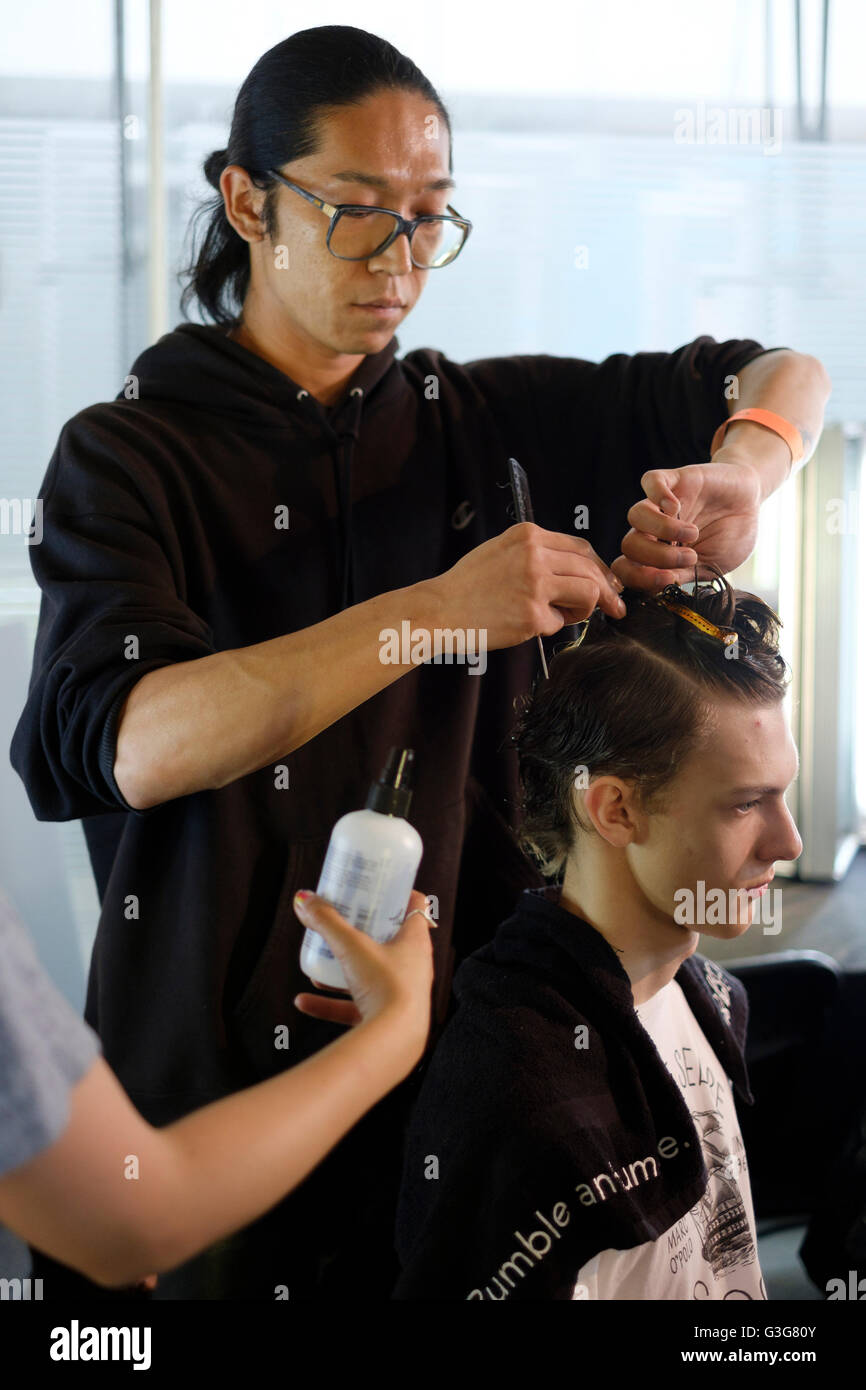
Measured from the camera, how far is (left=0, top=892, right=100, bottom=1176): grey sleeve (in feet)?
2.04

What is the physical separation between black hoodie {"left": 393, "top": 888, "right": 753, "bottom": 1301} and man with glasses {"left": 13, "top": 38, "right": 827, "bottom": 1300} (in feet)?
0.31

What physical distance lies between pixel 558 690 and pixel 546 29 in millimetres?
1044

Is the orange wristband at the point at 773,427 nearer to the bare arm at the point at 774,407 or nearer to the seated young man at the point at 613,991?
the bare arm at the point at 774,407

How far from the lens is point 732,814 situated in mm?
1106

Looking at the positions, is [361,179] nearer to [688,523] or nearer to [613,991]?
[688,523]

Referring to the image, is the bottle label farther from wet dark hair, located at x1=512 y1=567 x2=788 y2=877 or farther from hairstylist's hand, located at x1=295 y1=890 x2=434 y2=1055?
wet dark hair, located at x1=512 y1=567 x2=788 y2=877

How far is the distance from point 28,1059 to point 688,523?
75cm

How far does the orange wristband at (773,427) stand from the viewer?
1.25 m

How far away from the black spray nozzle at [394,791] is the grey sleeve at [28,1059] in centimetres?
39

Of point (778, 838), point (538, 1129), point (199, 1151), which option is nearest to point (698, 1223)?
point (538, 1129)

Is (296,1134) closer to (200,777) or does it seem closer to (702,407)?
(200,777)

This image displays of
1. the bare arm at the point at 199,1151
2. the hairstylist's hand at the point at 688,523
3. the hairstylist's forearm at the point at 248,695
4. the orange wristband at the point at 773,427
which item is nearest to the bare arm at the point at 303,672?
the hairstylist's forearm at the point at 248,695

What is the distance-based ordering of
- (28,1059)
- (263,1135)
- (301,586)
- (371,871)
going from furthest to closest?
1. (301,586)
2. (371,871)
3. (263,1135)
4. (28,1059)

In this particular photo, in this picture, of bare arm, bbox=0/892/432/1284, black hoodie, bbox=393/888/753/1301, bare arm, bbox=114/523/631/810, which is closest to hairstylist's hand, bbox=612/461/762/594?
bare arm, bbox=114/523/631/810
